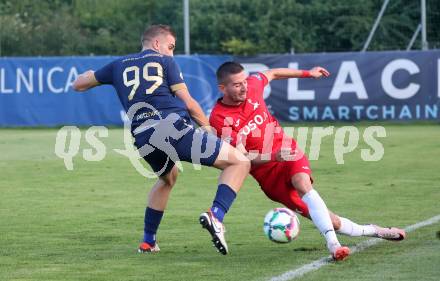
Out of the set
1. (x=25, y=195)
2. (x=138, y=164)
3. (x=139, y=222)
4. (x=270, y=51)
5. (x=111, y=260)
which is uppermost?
(x=111, y=260)

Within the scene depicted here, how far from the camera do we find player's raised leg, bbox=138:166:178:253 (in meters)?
9.11

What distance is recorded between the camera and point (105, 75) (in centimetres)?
895

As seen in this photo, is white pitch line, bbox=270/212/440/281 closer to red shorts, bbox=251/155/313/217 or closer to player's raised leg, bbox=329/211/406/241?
player's raised leg, bbox=329/211/406/241

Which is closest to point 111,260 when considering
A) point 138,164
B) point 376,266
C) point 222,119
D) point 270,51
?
point 222,119

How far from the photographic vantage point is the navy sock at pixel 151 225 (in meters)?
9.13

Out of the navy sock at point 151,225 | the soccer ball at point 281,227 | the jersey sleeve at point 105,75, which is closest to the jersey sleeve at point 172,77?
the jersey sleeve at point 105,75

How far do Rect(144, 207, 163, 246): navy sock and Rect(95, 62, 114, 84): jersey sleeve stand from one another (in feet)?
3.89

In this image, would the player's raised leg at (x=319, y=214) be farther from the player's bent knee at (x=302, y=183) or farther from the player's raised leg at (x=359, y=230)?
the player's raised leg at (x=359, y=230)

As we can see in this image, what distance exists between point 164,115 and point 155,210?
38.6 inches

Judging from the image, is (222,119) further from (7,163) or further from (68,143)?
(68,143)

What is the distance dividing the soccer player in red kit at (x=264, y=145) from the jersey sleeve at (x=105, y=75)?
0.92 meters

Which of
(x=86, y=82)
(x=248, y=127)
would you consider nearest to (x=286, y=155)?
(x=248, y=127)

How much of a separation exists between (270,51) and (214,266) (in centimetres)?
3042

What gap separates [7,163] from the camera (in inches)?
735
